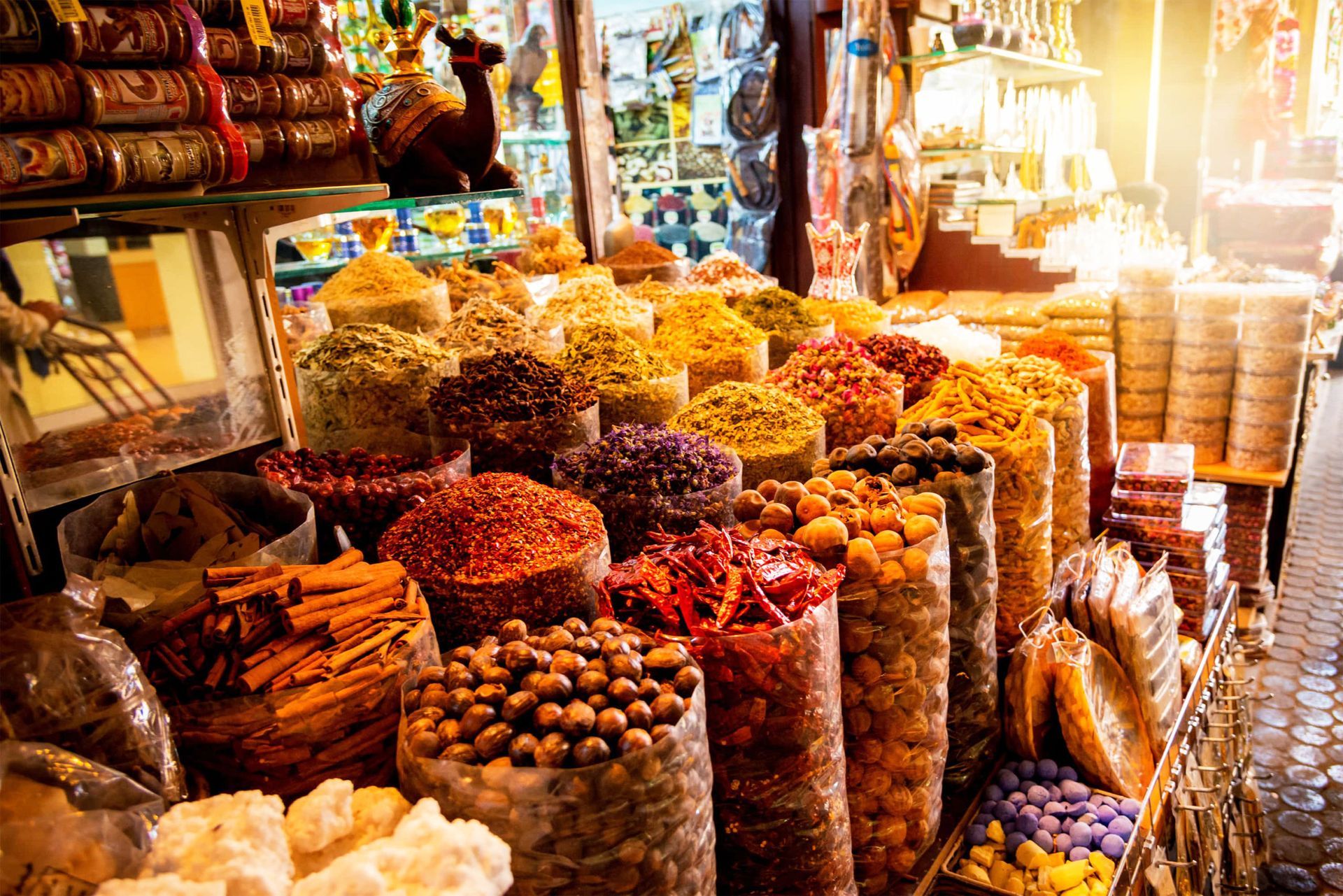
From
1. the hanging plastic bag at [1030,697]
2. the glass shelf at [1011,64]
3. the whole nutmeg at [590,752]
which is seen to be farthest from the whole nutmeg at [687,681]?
the glass shelf at [1011,64]

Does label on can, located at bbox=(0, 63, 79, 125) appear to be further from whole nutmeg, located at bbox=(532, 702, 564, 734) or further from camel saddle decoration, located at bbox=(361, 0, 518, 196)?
whole nutmeg, located at bbox=(532, 702, 564, 734)

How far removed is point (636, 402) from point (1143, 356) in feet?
7.74

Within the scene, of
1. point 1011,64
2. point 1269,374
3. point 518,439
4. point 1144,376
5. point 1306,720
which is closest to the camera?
point 518,439

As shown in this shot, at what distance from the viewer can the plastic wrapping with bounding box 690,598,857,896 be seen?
0.91 m

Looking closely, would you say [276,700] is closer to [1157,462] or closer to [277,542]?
[277,542]

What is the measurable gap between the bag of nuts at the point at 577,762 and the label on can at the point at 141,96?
0.58 metres

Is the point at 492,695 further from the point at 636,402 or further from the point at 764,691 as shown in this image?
the point at 636,402

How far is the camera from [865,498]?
122 cm

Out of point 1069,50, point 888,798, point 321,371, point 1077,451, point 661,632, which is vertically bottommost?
point 888,798

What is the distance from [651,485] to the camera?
1254 millimetres

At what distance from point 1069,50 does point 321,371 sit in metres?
4.85

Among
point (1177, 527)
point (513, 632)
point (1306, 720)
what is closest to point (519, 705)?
point (513, 632)

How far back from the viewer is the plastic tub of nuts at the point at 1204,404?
3.19 metres

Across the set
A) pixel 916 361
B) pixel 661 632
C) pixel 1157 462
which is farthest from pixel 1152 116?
pixel 661 632
